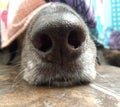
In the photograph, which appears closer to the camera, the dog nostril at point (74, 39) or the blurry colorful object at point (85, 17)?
the dog nostril at point (74, 39)

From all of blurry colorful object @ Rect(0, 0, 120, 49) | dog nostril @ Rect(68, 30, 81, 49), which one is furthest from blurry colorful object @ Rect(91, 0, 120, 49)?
dog nostril @ Rect(68, 30, 81, 49)

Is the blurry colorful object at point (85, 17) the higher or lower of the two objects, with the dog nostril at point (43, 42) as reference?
higher

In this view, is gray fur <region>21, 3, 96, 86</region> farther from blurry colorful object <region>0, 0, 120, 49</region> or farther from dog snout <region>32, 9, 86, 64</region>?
blurry colorful object <region>0, 0, 120, 49</region>

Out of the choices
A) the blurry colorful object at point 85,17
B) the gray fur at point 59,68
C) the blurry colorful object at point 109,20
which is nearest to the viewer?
the gray fur at point 59,68

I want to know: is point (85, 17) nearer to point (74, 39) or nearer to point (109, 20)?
point (109, 20)

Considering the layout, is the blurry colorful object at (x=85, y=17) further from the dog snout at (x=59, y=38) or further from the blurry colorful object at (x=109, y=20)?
the dog snout at (x=59, y=38)

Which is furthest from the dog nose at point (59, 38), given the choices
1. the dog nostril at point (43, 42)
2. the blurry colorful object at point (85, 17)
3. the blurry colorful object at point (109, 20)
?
the blurry colorful object at point (109, 20)

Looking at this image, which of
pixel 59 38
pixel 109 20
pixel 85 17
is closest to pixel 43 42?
pixel 59 38

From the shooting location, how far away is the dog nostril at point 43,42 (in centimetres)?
156

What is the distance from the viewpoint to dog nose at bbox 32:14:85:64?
4.97 ft

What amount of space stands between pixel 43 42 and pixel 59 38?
9 centimetres

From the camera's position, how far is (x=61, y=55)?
5.15 ft

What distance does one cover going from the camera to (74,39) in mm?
1576

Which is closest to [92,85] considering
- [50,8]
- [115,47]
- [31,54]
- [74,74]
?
[74,74]
